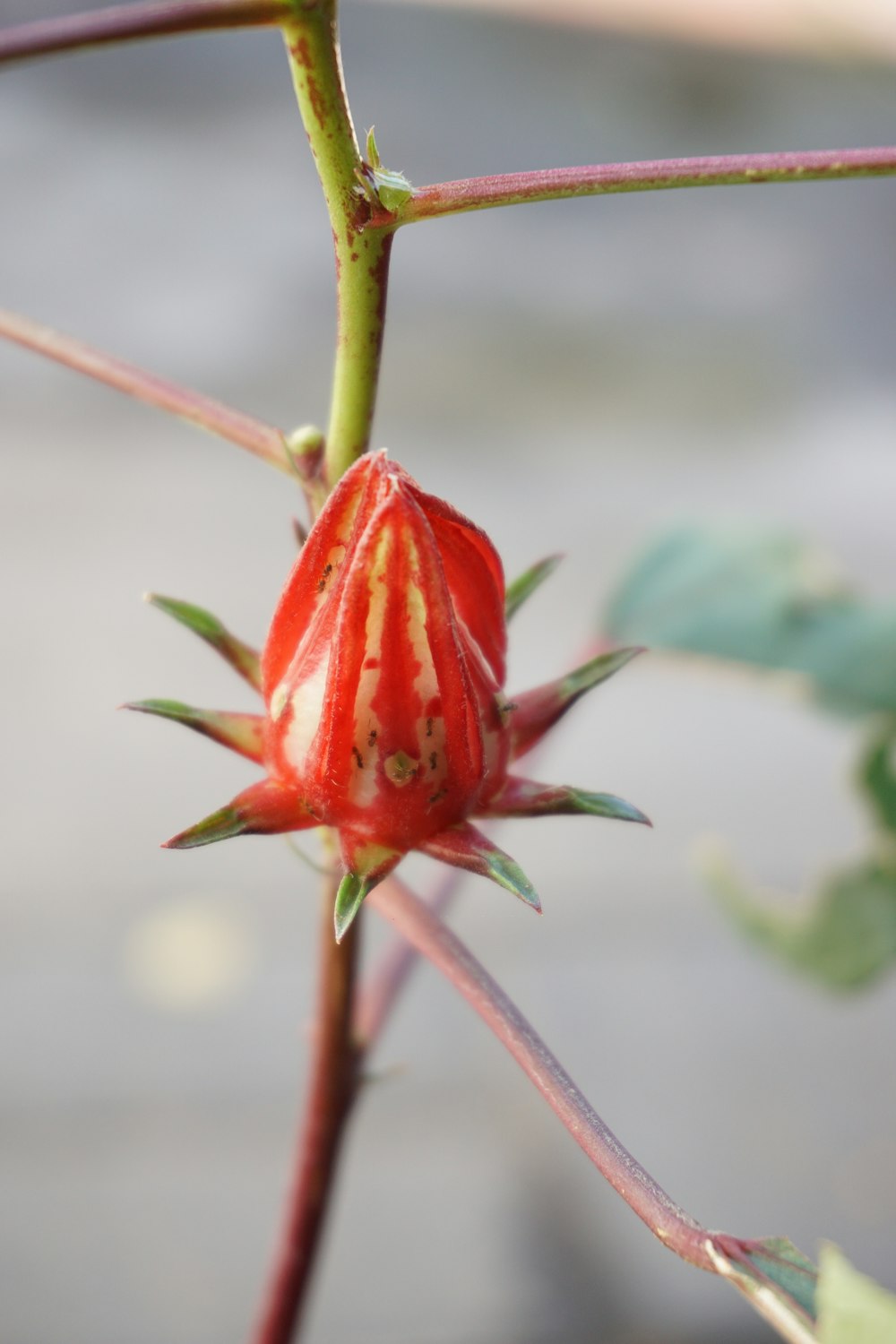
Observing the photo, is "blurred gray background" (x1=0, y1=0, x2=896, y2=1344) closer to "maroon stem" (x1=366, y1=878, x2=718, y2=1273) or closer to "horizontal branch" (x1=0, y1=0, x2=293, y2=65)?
"maroon stem" (x1=366, y1=878, x2=718, y2=1273)

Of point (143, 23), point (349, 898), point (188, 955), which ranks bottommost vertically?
point (188, 955)

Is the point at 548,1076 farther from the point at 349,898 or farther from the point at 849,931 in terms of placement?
the point at 849,931

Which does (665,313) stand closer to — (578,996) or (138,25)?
(578,996)

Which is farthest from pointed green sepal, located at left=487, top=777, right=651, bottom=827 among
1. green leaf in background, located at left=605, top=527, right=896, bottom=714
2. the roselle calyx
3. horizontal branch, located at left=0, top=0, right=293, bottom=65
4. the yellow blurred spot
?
the yellow blurred spot

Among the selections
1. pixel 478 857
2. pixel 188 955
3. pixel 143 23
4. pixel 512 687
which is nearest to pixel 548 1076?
pixel 478 857

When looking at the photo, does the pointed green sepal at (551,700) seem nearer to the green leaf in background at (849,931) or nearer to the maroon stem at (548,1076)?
the maroon stem at (548,1076)

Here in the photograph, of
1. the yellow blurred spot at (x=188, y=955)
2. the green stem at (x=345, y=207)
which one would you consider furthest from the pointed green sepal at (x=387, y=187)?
the yellow blurred spot at (x=188, y=955)
